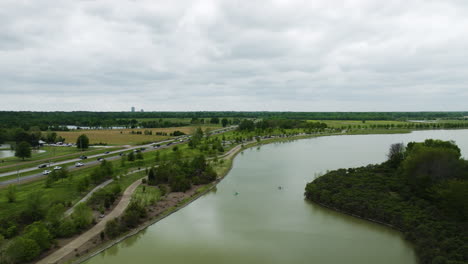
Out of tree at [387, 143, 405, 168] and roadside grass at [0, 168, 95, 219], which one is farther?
tree at [387, 143, 405, 168]

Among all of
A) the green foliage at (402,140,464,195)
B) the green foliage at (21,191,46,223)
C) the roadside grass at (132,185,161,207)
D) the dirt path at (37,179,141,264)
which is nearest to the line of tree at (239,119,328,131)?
the roadside grass at (132,185,161,207)

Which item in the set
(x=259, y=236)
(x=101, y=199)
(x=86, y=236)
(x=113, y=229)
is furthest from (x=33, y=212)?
(x=259, y=236)

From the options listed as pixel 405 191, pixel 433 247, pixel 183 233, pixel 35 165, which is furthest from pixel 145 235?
pixel 35 165

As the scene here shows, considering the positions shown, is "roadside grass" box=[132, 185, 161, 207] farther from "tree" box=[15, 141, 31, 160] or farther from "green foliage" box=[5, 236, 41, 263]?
"tree" box=[15, 141, 31, 160]

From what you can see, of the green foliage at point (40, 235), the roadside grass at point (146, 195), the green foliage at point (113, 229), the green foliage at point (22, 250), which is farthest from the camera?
the roadside grass at point (146, 195)

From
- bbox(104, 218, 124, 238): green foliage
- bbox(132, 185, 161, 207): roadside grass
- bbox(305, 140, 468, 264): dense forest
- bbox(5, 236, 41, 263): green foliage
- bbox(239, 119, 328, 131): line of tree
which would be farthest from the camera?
bbox(239, 119, 328, 131): line of tree

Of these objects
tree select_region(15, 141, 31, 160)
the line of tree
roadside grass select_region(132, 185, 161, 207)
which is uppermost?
the line of tree

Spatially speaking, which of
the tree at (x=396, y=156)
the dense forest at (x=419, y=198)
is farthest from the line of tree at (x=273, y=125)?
the dense forest at (x=419, y=198)

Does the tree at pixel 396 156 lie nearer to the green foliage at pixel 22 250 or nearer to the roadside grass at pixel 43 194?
the roadside grass at pixel 43 194

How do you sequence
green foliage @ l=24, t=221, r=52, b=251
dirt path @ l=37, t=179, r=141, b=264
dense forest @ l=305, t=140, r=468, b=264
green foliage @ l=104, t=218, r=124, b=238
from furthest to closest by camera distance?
green foliage @ l=104, t=218, r=124, b=238 < dense forest @ l=305, t=140, r=468, b=264 < green foliage @ l=24, t=221, r=52, b=251 < dirt path @ l=37, t=179, r=141, b=264
